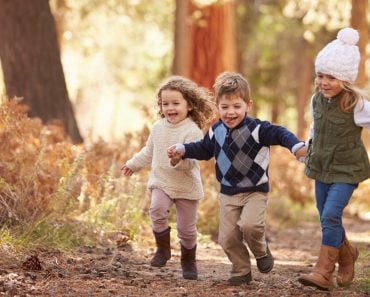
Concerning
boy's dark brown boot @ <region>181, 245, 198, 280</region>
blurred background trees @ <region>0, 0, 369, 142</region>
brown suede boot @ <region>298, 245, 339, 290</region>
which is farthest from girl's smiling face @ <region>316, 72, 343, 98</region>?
blurred background trees @ <region>0, 0, 369, 142</region>

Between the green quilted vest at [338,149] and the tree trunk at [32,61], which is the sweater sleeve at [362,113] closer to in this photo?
the green quilted vest at [338,149]

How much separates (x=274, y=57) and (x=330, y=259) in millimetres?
20795

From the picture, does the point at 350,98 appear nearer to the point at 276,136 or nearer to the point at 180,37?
the point at 276,136

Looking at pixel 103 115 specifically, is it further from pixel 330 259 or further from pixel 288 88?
pixel 330 259

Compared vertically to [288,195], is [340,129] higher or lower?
higher

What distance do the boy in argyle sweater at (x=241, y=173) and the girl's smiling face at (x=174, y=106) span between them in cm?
50

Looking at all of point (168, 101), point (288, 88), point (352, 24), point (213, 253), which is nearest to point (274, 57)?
point (288, 88)

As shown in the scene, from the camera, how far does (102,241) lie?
7.99 metres

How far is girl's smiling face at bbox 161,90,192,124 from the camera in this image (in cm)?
667

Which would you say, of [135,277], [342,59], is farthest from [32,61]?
[342,59]

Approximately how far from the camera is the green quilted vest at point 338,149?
5.90m

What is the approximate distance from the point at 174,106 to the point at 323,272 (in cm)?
176

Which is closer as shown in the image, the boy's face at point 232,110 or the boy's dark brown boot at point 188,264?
the boy's face at point 232,110

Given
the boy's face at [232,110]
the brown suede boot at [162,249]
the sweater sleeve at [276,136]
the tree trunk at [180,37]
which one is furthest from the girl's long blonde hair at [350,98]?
the tree trunk at [180,37]
